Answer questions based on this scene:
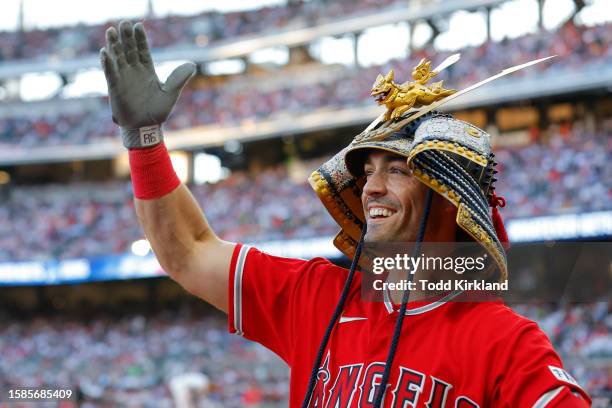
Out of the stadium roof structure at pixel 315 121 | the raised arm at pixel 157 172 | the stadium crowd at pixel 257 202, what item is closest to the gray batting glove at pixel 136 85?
the raised arm at pixel 157 172

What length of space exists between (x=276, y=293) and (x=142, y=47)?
0.81 metres

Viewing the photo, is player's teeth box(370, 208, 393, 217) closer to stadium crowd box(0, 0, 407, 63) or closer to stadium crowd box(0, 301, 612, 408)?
stadium crowd box(0, 301, 612, 408)

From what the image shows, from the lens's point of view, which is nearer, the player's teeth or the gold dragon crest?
the player's teeth

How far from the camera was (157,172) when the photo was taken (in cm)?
265

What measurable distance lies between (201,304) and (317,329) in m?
22.6

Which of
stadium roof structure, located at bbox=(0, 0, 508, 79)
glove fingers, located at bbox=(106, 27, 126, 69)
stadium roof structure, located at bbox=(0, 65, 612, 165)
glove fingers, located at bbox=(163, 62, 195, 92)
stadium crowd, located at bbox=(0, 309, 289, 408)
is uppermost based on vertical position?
stadium roof structure, located at bbox=(0, 0, 508, 79)

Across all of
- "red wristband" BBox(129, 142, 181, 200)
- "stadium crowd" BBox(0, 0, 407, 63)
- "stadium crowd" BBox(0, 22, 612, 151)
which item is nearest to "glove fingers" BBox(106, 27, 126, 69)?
"red wristband" BBox(129, 142, 181, 200)

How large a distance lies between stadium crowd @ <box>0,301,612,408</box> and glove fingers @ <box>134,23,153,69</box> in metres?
6.80

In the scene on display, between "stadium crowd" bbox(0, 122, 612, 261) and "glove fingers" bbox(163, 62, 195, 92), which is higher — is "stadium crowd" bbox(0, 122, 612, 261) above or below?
below

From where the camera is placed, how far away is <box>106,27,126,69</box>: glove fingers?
2508 mm

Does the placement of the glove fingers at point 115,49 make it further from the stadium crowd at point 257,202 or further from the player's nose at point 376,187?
the stadium crowd at point 257,202

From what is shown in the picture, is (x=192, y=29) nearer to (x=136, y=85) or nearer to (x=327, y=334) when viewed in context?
(x=136, y=85)

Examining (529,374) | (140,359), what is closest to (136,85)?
(529,374)

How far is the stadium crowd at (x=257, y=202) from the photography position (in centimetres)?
1697
